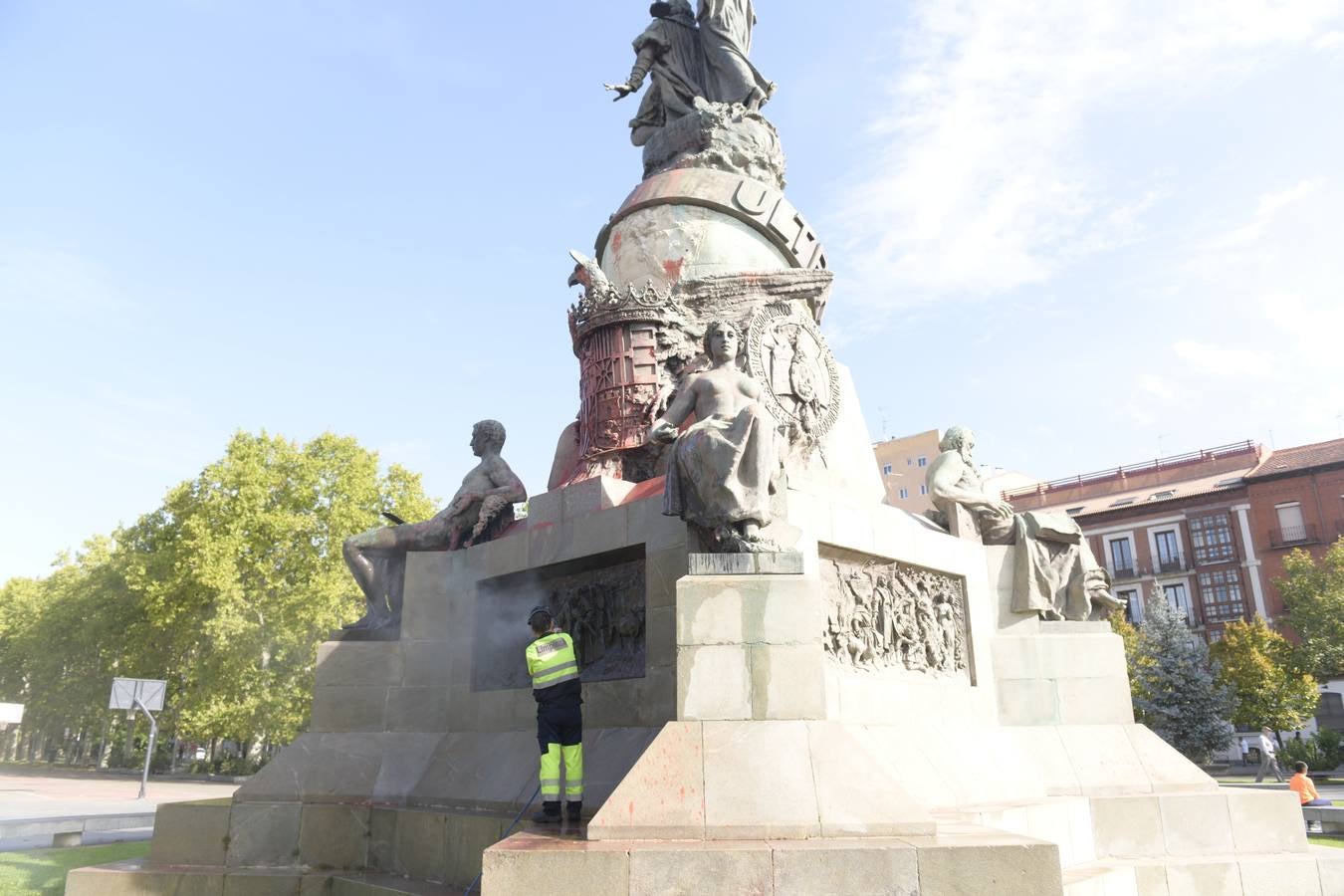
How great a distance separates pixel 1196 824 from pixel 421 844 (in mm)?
7059

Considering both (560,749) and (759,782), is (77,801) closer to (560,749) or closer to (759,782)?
(560,749)

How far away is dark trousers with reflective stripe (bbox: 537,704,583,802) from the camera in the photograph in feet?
21.3

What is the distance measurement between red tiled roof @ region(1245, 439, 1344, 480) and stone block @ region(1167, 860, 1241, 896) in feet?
155

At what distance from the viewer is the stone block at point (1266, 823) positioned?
865 cm

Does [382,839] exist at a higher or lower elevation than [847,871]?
lower

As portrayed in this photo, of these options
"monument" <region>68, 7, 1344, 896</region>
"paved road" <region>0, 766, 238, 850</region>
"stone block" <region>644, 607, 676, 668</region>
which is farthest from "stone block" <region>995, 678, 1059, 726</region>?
"paved road" <region>0, 766, 238, 850</region>

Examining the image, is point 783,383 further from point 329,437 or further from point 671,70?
point 329,437

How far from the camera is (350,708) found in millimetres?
9805

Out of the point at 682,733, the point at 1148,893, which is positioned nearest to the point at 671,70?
the point at 682,733

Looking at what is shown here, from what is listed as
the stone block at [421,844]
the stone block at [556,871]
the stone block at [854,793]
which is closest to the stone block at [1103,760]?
the stone block at [854,793]

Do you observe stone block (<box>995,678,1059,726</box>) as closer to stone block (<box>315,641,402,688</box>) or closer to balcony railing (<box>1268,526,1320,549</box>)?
stone block (<box>315,641,402,688</box>)

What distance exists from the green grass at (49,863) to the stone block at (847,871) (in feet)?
25.2

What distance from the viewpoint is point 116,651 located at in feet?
136

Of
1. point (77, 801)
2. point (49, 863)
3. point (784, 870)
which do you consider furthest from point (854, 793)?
point (77, 801)
